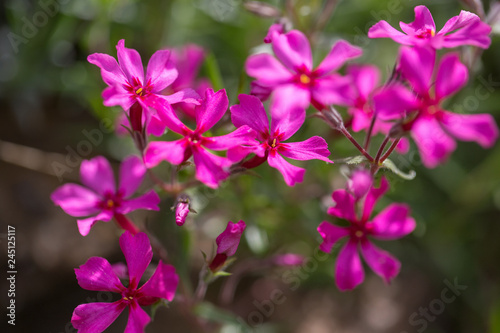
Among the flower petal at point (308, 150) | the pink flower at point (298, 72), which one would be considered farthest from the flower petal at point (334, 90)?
the flower petal at point (308, 150)

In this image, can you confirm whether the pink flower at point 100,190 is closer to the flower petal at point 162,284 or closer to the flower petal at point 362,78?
the flower petal at point 162,284

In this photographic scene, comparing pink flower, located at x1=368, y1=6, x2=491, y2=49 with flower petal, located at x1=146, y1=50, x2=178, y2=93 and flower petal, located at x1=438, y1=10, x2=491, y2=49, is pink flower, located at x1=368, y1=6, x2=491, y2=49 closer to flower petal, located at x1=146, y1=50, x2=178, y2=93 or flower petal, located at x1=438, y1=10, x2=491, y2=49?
flower petal, located at x1=438, y1=10, x2=491, y2=49

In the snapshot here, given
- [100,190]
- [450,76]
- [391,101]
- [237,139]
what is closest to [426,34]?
[450,76]

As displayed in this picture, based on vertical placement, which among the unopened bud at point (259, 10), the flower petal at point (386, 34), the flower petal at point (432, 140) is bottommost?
the unopened bud at point (259, 10)

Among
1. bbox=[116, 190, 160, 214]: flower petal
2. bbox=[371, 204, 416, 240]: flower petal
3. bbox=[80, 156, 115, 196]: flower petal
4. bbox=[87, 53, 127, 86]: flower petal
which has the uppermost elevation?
bbox=[87, 53, 127, 86]: flower petal

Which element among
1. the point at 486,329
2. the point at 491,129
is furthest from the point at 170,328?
the point at 491,129

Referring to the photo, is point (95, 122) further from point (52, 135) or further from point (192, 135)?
point (192, 135)

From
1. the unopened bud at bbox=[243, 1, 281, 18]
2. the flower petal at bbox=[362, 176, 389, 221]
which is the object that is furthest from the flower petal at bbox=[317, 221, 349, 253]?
the unopened bud at bbox=[243, 1, 281, 18]
